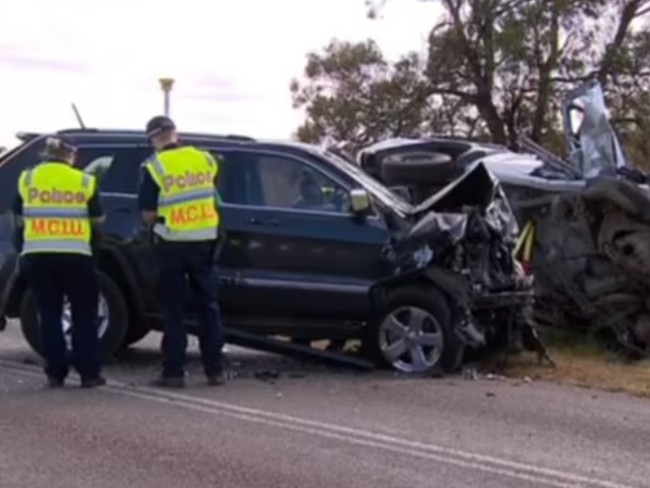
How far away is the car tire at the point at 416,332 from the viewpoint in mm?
10555

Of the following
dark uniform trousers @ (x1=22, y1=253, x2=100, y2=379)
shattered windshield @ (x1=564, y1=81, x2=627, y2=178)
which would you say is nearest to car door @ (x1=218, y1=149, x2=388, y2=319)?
dark uniform trousers @ (x1=22, y1=253, x2=100, y2=379)

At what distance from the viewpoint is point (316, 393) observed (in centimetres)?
968

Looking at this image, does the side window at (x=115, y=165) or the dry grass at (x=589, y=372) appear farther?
the side window at (x=115, y=165)

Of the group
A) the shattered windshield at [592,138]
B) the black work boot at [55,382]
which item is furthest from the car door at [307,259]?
the shattered windshield at [592,138]

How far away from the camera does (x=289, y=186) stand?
10977 millimetres

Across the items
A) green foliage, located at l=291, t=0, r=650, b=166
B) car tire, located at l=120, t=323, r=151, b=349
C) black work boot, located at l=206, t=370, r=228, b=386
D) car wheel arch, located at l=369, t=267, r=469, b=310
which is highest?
green foliage, located at l=291, t=0, r=650, b=166

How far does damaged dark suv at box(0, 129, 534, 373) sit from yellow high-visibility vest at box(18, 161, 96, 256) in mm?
1030

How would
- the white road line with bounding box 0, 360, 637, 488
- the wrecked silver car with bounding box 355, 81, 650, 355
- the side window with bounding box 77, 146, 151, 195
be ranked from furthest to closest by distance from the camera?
1. the wrecked silver car with bounding box 355, 81, 650, 355
2. the side window with bounding box 77, 146, 151, 195
3. the white road line with bounding box 0, 360, 637, 488

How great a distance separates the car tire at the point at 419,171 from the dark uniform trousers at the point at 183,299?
3.29 metres

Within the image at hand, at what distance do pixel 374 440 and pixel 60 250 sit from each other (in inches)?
111

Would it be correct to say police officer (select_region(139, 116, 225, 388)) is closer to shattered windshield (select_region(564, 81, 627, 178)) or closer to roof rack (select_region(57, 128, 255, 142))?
roof rack (select_region(57, 128, 255, 142))

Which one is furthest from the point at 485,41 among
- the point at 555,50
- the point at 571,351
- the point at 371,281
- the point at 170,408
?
the point at 170,408

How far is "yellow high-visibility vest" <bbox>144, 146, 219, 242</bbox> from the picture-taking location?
9.71 m

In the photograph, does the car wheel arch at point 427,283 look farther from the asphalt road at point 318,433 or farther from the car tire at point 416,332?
the asphalt road at point 318,433
